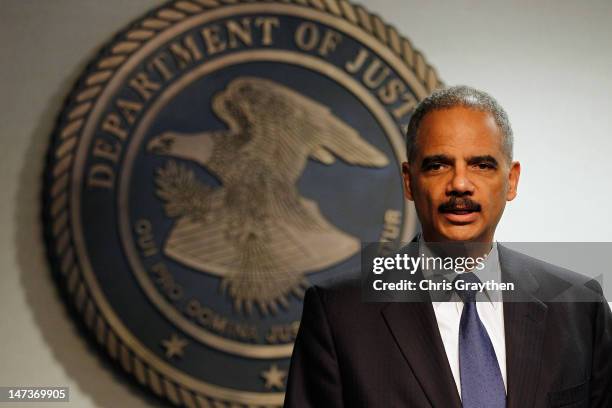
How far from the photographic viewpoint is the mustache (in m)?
0.95

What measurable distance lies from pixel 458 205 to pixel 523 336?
A: 0.19m

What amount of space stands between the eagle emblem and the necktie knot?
879 millimetres

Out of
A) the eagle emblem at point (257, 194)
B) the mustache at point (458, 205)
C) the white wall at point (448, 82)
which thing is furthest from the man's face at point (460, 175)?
the white wall at point (448, 82)

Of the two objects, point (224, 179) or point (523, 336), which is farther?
point (224, 179)

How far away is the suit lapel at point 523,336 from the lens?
92 centimetres

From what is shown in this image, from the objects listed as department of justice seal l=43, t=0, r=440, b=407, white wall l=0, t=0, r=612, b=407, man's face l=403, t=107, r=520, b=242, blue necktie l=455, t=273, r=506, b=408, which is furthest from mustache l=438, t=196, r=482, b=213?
white wall l=0, t=0, r=612, b=407

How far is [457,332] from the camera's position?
98 cm

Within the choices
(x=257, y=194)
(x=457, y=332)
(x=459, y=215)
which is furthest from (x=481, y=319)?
(x=257, y=194)

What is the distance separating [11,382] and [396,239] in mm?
968

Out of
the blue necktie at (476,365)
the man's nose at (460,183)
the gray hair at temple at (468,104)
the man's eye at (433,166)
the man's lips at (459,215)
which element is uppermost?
the gray hair at temple at (468,104)

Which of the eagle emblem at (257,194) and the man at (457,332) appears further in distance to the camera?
the eagle emblem at (257,194)

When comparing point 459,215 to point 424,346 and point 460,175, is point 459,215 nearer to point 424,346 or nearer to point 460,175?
point 460,175

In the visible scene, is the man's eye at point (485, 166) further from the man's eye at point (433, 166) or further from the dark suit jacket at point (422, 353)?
the dark suit jacket at point (422, 353)

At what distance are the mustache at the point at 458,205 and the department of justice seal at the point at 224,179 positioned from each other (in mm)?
922
